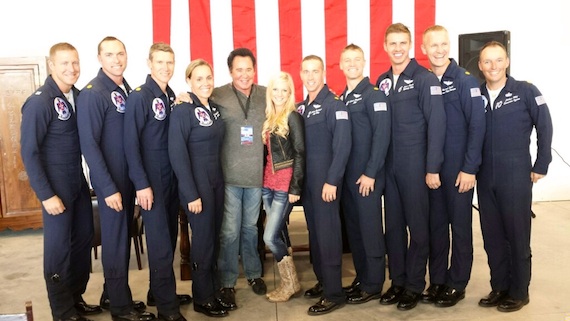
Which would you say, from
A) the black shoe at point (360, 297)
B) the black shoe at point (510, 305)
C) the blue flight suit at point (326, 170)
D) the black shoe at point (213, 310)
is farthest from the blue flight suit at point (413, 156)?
the black shoe at point (213, 310)

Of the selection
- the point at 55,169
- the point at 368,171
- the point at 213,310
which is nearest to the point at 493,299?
the point at 368,171

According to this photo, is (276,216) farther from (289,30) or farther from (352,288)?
(289,30)

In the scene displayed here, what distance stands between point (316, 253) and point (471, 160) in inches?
45.2

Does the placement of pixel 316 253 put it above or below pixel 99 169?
below

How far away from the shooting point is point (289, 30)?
18.8 ft

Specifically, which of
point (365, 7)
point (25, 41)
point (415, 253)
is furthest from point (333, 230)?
point (25, 41)

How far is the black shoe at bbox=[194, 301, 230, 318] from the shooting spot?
3209 mm

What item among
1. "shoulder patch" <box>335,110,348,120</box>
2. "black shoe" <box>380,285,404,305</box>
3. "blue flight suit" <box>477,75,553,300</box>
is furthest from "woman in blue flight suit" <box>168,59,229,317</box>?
"blue flight suit" <box>477,75,553,300</box>

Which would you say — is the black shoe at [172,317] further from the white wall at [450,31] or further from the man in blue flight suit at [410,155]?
the white wall at [450,31]

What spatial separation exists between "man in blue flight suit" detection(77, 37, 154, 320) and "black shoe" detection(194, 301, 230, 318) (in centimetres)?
32

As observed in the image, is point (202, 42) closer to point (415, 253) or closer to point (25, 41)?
point (25, 41)

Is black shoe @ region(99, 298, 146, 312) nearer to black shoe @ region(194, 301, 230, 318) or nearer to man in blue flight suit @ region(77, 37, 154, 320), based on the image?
man in blue flight suit @ region(77, 37, 154, 320)

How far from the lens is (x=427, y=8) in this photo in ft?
18.7

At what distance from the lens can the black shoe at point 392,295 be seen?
10.9ft
